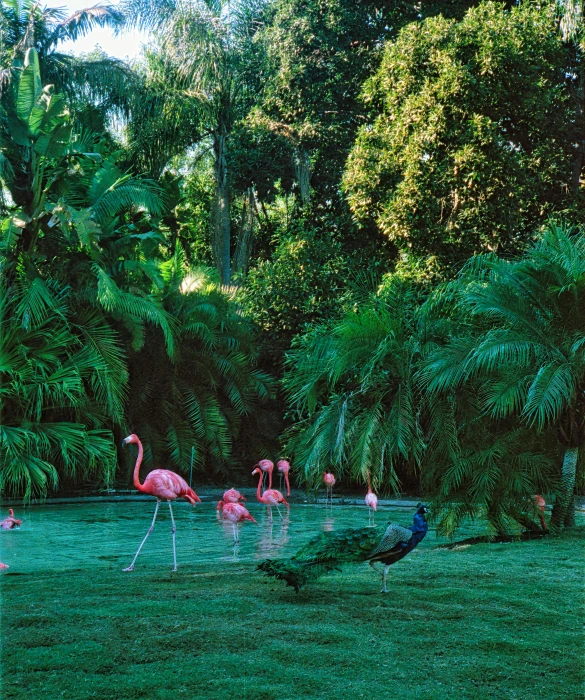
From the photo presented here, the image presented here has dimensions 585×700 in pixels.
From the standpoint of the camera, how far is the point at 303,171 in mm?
21953

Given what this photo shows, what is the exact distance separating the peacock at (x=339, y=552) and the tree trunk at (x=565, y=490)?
4.63 meters

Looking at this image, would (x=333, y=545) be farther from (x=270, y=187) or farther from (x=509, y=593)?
(x=270, y=187)

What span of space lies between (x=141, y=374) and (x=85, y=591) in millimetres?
12162

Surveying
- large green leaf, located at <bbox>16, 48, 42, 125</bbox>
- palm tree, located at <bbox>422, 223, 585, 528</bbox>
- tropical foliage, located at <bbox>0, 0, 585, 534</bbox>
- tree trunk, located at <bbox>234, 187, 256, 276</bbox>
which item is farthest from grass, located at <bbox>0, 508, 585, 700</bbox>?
tree trunk, located at <bbox>234, 187, 256, 276</bbox>

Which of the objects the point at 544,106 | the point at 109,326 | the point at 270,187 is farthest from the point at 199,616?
the point at 270,187

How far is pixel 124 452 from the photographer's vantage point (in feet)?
60.4

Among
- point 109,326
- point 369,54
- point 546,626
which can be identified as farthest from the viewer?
point 369,54

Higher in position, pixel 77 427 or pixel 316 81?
pixel 316 81

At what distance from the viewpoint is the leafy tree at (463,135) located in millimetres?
16391

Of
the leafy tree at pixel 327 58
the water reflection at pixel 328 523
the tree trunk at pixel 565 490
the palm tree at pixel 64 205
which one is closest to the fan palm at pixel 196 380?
the palm tree at pixel 64 205

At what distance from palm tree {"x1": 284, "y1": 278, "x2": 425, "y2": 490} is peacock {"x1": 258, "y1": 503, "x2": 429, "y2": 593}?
151 inches

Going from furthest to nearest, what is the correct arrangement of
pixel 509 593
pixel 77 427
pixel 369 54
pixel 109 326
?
pixel 369 54 < pixel 109 326 < pixel 77 427 < pixel 509 593

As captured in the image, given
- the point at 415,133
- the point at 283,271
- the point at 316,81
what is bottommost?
the point at 283,271

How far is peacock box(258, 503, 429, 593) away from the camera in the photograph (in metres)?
6.03
